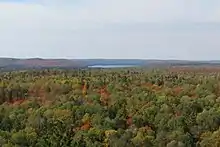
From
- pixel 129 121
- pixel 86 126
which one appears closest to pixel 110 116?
pixel 129 121

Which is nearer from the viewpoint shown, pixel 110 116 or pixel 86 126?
pixel 86 126

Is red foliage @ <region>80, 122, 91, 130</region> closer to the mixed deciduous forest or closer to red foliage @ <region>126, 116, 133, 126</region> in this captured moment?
the mixed deciduous forest

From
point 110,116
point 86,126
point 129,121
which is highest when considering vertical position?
point 110,116

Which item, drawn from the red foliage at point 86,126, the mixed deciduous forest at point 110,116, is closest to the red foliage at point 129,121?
the mixed deciduous forest at point 110,116

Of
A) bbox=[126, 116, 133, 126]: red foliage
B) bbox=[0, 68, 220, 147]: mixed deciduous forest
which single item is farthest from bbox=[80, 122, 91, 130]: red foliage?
bbox=[126, 116, 133, 126]: red foliage

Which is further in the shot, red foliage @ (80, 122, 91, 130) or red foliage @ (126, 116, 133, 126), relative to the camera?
red foliage @ (126, 116, 133, 126)

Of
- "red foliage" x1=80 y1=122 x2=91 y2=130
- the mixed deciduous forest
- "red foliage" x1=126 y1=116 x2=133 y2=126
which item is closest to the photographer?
the mixed deciduous forest

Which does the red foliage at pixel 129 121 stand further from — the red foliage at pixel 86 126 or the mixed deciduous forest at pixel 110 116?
the red foliage at pixel 86 126

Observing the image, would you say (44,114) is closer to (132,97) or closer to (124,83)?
(132,97)

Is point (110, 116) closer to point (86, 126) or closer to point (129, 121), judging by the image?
point (129, 121)
